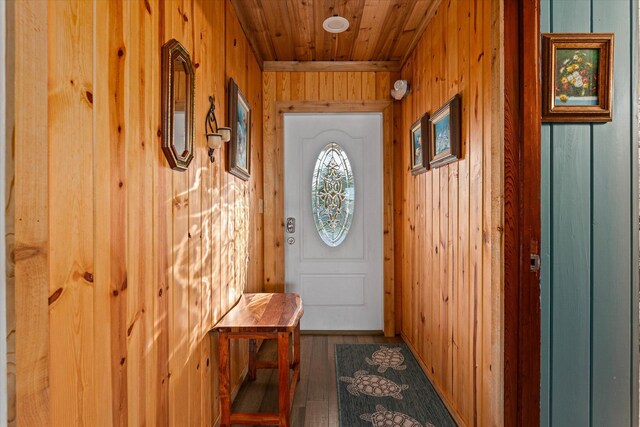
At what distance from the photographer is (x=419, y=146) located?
2.68 metres

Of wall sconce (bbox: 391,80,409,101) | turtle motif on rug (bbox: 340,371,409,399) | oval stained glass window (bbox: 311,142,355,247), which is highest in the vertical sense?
wall sconce (bbox: 391,80,409,101)

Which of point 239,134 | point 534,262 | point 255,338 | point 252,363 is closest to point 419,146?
point 239,134

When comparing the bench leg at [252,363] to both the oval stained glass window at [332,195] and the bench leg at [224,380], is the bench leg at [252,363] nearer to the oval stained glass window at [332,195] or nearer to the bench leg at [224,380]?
the bench leg at [224,380]

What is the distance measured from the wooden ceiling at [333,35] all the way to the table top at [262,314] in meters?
1.79

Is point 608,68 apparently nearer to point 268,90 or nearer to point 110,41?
point 110,41

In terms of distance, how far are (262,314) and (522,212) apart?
134 centimetres

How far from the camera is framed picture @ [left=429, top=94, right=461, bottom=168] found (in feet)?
6.38

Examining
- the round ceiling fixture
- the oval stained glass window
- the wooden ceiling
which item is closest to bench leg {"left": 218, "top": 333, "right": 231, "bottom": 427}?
the oval stained glass window

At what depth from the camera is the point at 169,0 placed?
1.37m

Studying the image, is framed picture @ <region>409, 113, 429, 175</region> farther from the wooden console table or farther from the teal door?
the wooden console table

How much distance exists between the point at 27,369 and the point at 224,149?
5.12 feet

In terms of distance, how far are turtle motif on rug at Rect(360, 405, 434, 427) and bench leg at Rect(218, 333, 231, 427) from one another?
28.0 inches

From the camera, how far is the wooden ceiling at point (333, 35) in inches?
93.2

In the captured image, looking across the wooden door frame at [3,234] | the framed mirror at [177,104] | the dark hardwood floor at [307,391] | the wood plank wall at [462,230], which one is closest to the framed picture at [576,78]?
the wood plank wall at [462,230]
